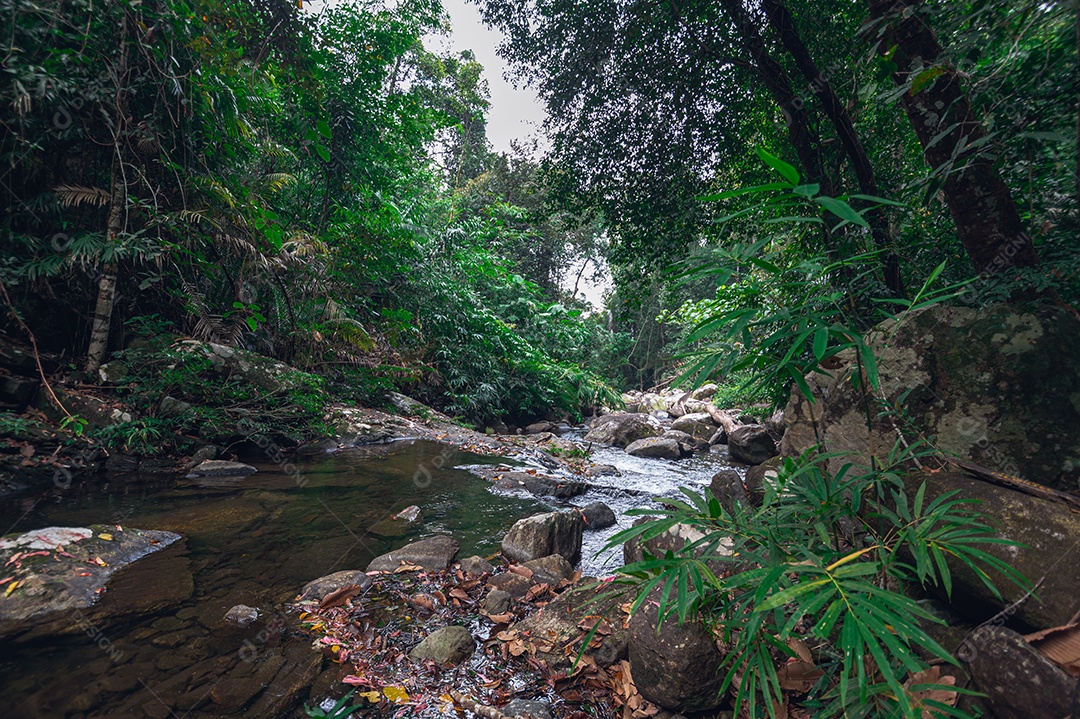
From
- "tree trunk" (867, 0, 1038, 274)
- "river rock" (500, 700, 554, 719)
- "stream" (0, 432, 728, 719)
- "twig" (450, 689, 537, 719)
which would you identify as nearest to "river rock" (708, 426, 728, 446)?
"stream" (0, 432, 728, 719)

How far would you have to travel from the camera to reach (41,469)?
461 cm

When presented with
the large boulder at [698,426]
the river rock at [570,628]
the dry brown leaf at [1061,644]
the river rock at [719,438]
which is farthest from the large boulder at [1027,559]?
the large boulder at [698,426]

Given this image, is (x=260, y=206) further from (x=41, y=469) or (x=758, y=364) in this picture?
(x=758, y=364)

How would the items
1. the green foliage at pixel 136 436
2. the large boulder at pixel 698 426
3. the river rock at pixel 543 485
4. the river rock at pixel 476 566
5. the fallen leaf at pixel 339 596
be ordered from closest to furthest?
1. the fallen leaf at pixel 339 596
2. the river rock at pixel 476 566
3. the green foliage at pixel 136 436
4. the river rock at pixel 543 485
5. the large boulder at pixel 698 426

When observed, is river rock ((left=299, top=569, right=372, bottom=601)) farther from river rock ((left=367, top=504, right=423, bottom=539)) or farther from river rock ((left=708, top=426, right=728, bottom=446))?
river rock ((left=708, top=426, right=728, bottom=446))

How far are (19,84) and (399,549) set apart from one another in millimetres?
6319

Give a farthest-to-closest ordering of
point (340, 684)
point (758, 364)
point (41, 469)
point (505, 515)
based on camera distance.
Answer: point (505, 515) → point (41, 469) → point (340, 684) → point (758, 364)

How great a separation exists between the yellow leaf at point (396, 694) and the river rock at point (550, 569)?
1259mm

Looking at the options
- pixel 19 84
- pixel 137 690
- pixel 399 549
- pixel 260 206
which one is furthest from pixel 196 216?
pixel 137 690

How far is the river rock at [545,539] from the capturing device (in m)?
3.75

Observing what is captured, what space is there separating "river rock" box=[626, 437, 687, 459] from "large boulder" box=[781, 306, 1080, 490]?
7.22m

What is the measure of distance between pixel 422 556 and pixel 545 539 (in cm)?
102

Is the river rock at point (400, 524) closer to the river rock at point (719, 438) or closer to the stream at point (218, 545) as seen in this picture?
the stream at point (218, 545)

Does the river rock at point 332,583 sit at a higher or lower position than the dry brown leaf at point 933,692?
lower
